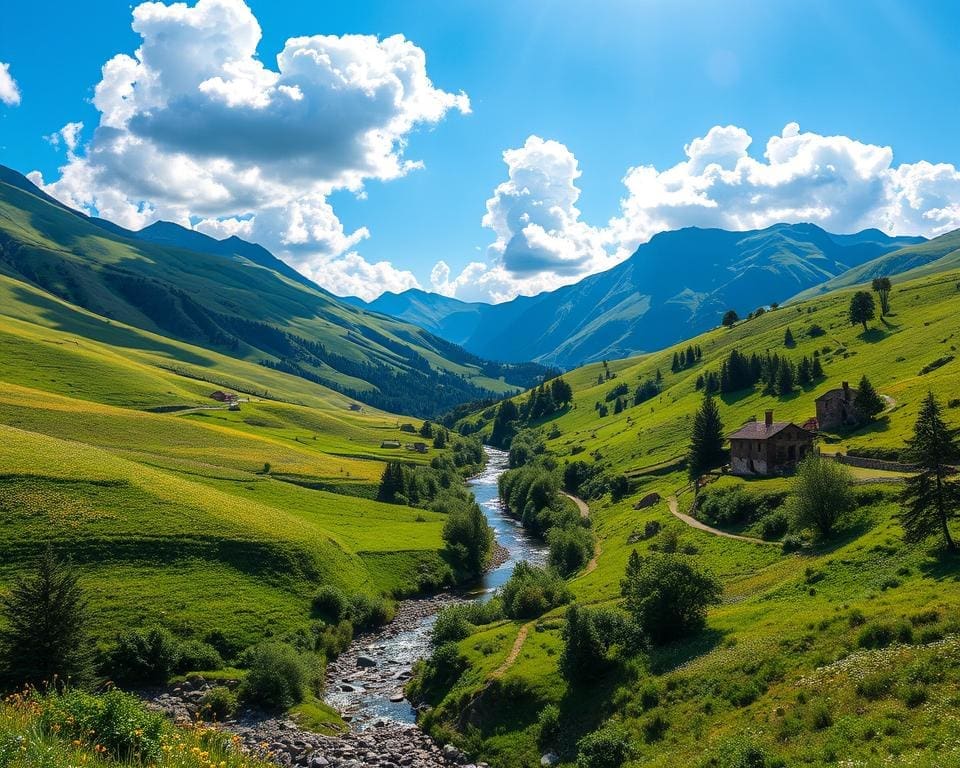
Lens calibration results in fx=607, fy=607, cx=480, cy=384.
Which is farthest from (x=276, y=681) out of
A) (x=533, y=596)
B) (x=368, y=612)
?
(x=533, y=596)

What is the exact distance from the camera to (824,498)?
58.3 metres

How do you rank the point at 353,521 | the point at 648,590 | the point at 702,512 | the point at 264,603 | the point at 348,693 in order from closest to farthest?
the point at 648,590 → the point at 348,693 → the point at 264,603 → the point at 702,512 → the point at 353,521

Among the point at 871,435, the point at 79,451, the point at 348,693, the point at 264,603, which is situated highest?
the point at 79,451

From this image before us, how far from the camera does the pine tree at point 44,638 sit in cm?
4597

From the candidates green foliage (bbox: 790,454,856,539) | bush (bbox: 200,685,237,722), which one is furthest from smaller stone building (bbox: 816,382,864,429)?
bush (bbox: 200,685,237,722)

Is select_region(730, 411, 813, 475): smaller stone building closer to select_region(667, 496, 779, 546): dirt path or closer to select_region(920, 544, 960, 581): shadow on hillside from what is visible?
select_region(667, 496, 779, 546): dirt path

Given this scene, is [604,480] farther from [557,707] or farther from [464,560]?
[557,707]

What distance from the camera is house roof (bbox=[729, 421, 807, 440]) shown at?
305 ft

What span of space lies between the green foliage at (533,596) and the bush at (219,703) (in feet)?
94.6

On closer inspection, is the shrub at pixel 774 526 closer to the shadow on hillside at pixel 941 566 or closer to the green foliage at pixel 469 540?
the shadow on hillside at pixel 941 566

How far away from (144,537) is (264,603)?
16.0 m

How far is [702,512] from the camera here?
8400 centimetres

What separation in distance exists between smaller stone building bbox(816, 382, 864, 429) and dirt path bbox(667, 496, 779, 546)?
97.4 feet

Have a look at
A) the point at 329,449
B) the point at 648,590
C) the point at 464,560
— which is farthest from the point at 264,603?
the point at 329,449
